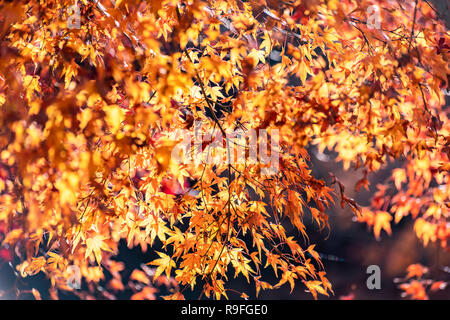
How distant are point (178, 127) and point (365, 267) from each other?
2.92 meters

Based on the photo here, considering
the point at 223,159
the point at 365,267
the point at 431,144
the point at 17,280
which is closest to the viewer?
the point at 431,144

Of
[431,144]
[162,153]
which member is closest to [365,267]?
[431,144]

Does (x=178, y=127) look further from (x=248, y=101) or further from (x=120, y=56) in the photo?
(x=120, y=56)

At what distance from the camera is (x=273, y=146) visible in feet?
6.34

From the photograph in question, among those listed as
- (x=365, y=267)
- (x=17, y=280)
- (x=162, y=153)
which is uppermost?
(x=162, y=153)

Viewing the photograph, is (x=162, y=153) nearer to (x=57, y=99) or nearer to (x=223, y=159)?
(x=57, y=99)

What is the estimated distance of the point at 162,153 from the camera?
126cm

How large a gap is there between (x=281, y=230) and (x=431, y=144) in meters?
1.00

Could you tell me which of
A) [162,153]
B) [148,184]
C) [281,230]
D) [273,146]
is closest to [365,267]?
[281,230]

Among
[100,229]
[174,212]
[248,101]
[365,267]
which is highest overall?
[248,101]

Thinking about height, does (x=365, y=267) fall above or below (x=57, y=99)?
below

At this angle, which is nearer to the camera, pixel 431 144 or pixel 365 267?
pixel 431 144

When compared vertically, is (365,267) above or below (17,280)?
above

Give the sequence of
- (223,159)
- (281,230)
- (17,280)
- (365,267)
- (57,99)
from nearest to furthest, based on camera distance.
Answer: (57,99), (223,159), (281,230), (365,267), (17,280)
